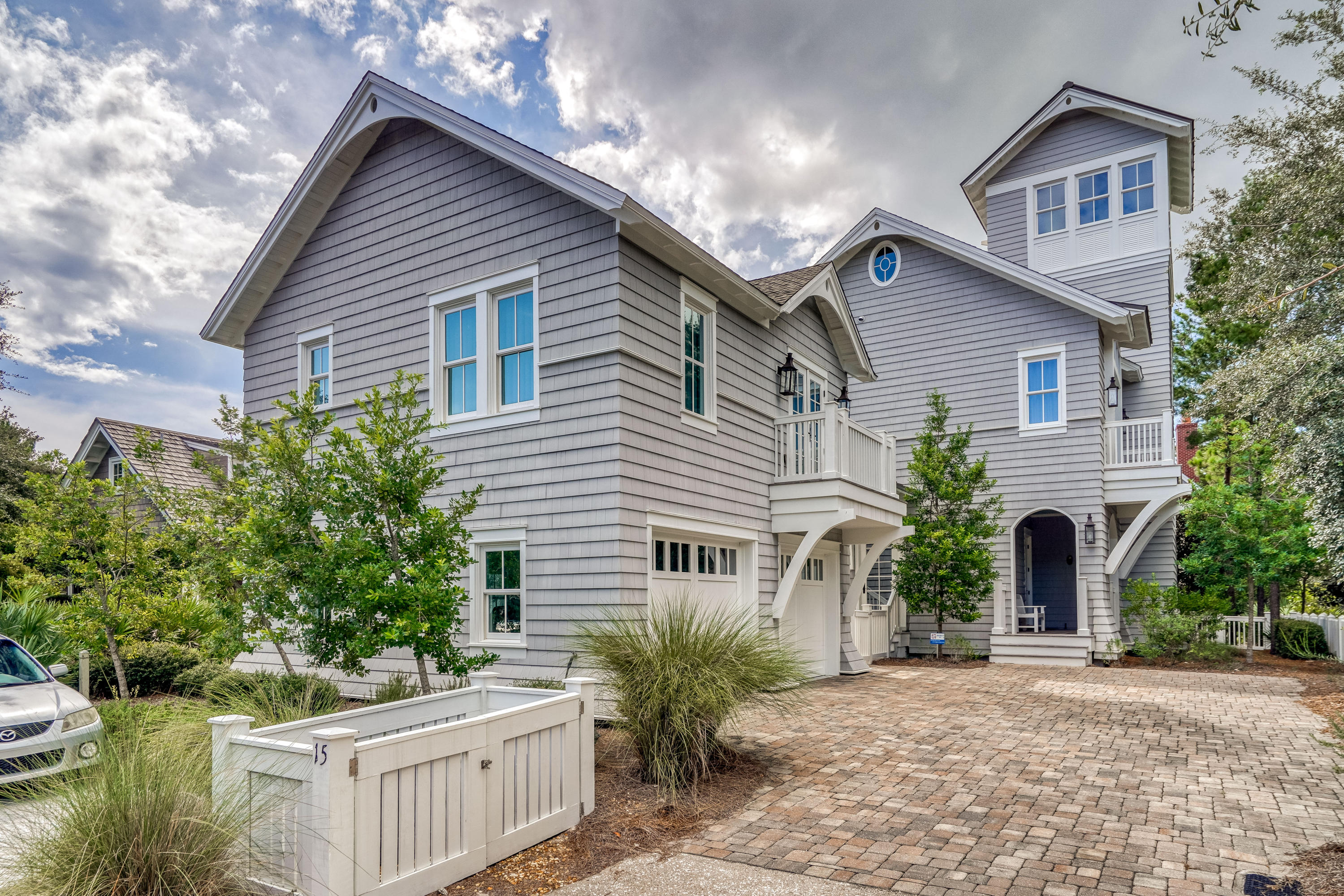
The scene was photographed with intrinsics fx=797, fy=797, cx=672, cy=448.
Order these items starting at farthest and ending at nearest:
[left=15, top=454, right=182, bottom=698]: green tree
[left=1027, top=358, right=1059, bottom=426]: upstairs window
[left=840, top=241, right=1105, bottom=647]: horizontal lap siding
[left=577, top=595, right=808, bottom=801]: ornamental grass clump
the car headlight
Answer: [left=1027, top=358, right=1059, bottom=426]: upstairs window < [left=840, top=241, right=1105, bottom=647]: horizontal lap siding < [left=15, top=454, right=182, bottom=698]: green tree < the car headlight < [left=577, top=595, right=808, bottom=801]: ornamental grass clump

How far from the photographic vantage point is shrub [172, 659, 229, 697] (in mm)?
11094

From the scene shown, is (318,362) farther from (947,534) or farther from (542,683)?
(947,534)

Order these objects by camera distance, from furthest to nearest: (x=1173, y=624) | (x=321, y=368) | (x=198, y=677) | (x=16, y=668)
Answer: (x=1173, y=624), (x=321, y=368), (x=198, y=677), (x=16, y=668)

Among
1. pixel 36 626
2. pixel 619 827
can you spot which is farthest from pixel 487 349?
pixel 36 626

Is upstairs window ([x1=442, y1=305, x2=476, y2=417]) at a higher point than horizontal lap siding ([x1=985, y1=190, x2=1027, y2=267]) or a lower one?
lower

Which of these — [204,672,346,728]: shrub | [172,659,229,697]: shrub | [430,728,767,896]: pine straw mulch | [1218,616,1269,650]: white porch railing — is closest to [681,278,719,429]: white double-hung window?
[430,728,767,896]: pine straw mulch

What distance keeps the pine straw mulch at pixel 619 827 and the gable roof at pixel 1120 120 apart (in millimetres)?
16174

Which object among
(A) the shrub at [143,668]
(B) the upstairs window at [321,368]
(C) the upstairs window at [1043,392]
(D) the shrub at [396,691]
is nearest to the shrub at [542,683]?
(D) the shrub at [396,691]

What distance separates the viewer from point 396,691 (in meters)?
8.12

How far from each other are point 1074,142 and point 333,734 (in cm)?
1930

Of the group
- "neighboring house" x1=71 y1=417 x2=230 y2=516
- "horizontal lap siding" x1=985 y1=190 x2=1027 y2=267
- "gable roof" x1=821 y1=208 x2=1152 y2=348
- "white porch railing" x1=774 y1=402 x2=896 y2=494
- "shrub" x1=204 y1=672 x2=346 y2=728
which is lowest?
"shrub" x1=204 y1=672 x2=346 y2=728

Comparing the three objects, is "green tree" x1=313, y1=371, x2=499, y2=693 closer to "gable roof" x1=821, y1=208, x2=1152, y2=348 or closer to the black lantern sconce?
the black lantern sconce

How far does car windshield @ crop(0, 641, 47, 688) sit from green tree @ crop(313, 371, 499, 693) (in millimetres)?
2401

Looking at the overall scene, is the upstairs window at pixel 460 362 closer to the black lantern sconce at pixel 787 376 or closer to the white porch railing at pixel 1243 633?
the black lantern sconce at pixel 787 376
